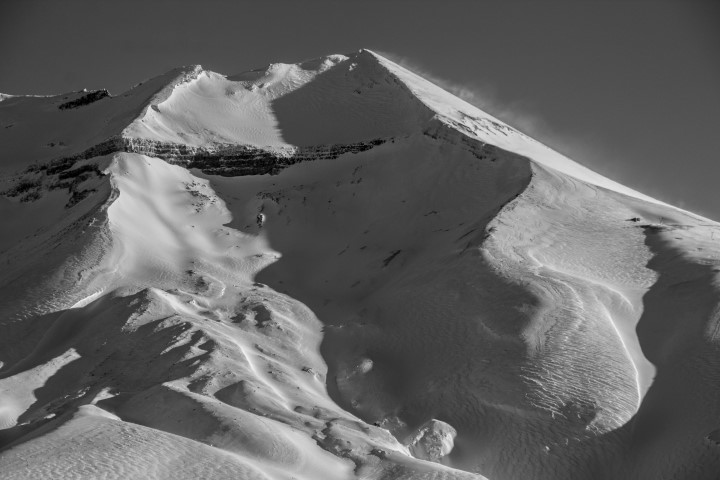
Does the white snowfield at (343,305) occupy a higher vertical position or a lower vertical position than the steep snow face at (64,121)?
lower

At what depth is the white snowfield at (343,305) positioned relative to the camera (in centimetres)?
3170

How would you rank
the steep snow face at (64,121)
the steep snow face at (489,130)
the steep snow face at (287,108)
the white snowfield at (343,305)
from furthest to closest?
1. the steep snow face at (64,121)
2. the steep snow face at (287,108)
3. the steep snow face at (489,130)
4. the white snowfield at (343,305)

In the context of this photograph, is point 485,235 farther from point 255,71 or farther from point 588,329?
point 255,71

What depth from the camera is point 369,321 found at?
143 ft

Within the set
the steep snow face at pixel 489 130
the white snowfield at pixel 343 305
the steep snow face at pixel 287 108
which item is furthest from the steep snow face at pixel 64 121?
the steep snow face at pixel 489 130

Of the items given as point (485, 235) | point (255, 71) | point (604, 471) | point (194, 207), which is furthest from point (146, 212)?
point (604, 471)

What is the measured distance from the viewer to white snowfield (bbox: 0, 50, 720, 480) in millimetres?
31703

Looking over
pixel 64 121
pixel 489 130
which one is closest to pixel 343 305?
pixel 489 130

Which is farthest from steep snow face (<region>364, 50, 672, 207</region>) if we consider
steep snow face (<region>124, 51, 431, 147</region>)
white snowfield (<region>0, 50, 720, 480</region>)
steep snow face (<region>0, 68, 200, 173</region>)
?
steep snow face (<region>0, 68, 200, 173</region>)

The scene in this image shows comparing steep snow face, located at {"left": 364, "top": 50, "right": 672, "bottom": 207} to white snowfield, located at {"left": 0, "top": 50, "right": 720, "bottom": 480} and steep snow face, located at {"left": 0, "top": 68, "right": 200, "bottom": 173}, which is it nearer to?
white snowfield, located at {"left": 0, "top": 50, "right": 720, "bottom": 480}

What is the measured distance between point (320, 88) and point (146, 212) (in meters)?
25.1

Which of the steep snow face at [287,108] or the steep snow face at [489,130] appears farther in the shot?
the steep snow face at [287,108]

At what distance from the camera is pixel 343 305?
46.3 meters

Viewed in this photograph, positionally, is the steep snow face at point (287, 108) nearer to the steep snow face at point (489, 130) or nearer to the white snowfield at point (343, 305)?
the white snowfield at point (343, 305)
